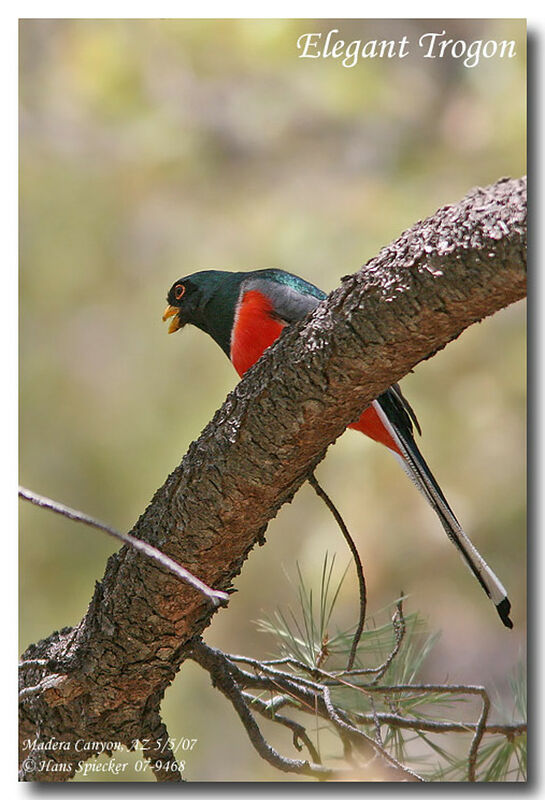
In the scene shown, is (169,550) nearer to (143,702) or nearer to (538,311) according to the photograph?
(143,702)

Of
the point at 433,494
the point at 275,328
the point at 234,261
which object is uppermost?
the point at 234,261

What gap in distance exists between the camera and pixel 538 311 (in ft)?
5.82

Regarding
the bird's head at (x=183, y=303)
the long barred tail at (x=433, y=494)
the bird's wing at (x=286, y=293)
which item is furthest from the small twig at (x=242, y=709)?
the bird's head at (x=183, y=303)

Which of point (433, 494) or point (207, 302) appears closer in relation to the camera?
point (433, 494)

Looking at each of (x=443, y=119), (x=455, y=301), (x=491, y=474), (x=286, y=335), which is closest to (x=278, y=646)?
(x=491, y=474)

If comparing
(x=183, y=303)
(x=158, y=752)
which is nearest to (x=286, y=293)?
(x=183, y=303)

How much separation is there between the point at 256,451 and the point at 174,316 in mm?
922

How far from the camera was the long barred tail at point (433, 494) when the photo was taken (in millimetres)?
1749

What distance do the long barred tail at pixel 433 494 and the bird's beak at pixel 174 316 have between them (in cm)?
65

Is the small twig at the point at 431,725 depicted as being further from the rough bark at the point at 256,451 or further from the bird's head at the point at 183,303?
the bird's head at the point at 183,303

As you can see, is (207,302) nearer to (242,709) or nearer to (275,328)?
(275,328)

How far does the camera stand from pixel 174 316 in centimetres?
224

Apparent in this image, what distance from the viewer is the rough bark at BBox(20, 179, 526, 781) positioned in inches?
46.4
